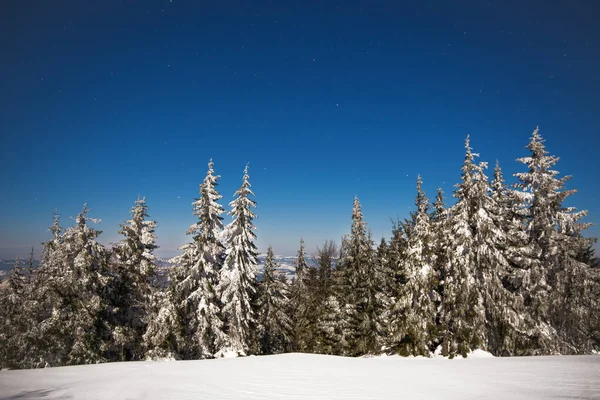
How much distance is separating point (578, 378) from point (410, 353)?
11.6 m

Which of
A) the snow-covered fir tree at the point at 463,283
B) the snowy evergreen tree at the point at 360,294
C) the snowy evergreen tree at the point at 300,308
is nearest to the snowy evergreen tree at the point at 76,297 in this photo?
the snowy evergreen tree at the point at 360,294

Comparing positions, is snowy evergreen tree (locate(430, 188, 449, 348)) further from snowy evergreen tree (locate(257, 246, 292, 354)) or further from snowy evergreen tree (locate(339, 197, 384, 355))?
snowy evergreen tree (locate(257, 246, 292, 354))

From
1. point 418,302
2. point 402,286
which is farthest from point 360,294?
point 418,302

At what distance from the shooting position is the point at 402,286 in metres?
21.9

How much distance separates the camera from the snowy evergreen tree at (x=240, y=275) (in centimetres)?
2286

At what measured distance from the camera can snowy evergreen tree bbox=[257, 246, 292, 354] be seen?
29.5 meters

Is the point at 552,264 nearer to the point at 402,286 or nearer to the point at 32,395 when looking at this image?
the point at 402,286

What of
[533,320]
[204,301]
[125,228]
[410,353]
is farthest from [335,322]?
[125,228]

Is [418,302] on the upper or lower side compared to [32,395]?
upper

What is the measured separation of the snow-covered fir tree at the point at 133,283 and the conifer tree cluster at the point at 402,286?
0.09 metres

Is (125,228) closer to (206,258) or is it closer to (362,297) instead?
(206,258)

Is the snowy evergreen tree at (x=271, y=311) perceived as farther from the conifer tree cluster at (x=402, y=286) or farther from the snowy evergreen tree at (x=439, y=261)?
the snowy evergreen tree at (x=439, y=261)

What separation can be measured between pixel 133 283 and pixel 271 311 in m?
12.7

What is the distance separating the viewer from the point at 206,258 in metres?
23.0
